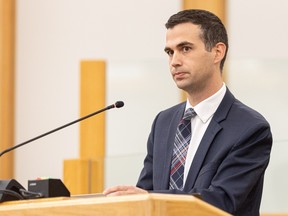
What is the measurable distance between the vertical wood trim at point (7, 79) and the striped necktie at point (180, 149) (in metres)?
2.24

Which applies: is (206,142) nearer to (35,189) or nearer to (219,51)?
(219,51)

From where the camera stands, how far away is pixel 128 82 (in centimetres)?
407

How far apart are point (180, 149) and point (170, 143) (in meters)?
0.06

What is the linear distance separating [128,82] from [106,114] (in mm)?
209

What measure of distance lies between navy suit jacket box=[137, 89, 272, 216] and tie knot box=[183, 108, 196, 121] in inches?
2.8

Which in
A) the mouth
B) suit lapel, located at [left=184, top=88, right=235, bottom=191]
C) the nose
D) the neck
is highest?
the nose

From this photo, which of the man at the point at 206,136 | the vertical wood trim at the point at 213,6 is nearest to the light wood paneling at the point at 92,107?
the vertical wood trim at the point at 213,6

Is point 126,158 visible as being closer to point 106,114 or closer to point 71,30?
point 106,114

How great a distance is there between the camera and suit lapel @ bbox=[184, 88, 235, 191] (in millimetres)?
2186

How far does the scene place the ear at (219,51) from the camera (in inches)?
93.0

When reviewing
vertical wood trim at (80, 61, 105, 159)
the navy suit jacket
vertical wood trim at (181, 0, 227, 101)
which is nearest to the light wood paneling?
vertical wood trim at (80, 61, 105, 159)

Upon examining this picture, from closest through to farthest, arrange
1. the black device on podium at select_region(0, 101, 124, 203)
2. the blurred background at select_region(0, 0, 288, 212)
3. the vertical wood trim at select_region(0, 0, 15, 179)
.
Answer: the black device on podium at select_region(0, 101, 124, 203) → the blurred background at select_region(0, 0, 288, 212) → the vertical wood trim at select_region(0, 0, 15, 179)

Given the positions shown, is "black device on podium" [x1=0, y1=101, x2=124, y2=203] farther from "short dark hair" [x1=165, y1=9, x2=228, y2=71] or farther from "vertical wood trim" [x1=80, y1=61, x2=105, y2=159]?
"vertical wood trim" [x1=80, y1=61, x2=105, y2=159]

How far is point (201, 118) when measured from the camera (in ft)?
7.48
